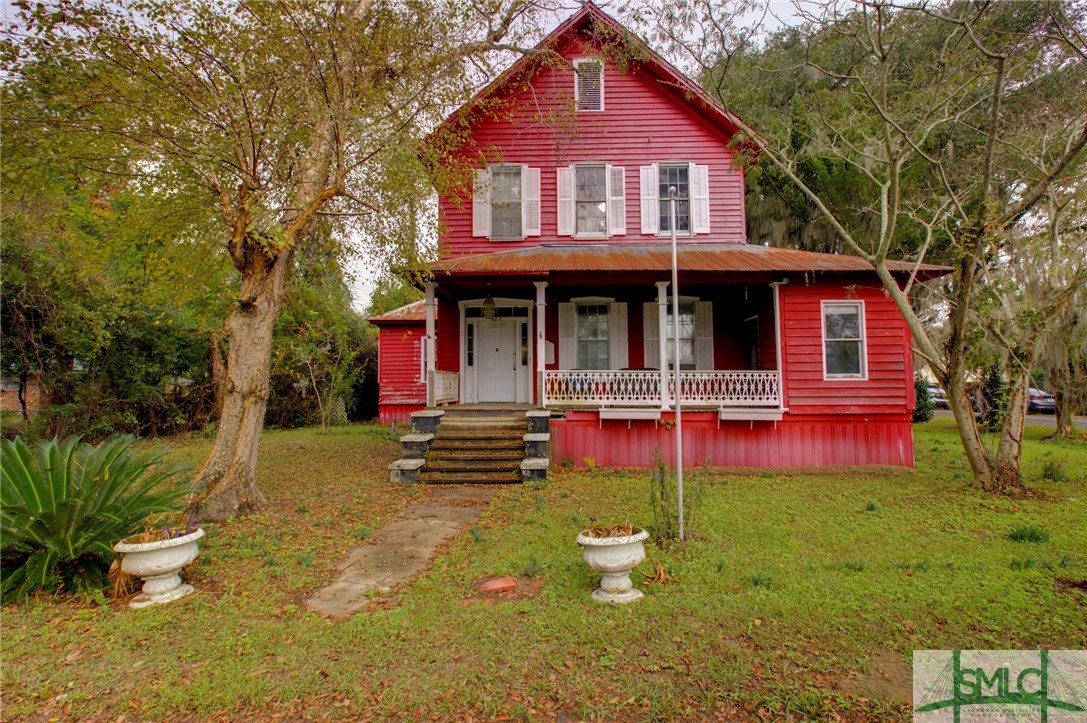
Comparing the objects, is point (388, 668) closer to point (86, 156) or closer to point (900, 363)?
point (86, 156)

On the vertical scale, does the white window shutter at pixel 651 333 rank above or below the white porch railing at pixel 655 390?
above

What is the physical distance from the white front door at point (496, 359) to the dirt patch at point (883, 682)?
9.81 m

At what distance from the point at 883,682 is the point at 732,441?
7.76 m

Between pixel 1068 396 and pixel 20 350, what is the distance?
2712 cm

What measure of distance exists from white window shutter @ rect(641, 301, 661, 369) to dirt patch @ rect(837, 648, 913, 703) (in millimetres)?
9173

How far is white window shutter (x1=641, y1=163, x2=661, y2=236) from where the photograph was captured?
1257 cm

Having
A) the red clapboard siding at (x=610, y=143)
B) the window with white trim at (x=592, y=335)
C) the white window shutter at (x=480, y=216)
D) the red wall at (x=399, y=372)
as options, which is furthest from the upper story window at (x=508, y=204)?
the red wall at (x=399, y=372)

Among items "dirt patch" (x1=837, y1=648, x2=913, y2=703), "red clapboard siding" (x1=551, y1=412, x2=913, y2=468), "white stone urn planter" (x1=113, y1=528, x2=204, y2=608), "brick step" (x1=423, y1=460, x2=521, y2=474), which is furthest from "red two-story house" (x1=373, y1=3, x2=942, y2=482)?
"dirt patch" (x1=837, y1=648, x2=913, y2=703)

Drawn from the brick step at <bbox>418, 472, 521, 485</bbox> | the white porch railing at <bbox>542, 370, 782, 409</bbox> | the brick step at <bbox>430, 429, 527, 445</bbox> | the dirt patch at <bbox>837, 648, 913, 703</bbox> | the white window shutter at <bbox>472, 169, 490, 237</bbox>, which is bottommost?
the dirt patch at <bbox>837, 648, 913, 703</bbox>

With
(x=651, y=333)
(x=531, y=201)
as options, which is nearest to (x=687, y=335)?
(x=651, y=333)

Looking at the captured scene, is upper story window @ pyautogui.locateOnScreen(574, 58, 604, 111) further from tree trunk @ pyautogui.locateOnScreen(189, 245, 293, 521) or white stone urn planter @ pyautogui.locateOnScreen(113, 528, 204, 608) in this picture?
white stone urn planter @ pyautogui.locateOnScreen(113, 528, 204, 608)

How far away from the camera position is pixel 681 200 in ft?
40.8

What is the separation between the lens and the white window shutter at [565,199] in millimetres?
12562

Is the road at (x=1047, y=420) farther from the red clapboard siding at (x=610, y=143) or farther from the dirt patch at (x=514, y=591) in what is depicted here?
the dirt patch at (x=514, y=591)
